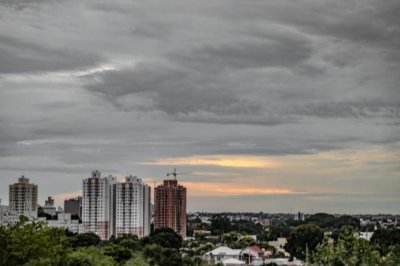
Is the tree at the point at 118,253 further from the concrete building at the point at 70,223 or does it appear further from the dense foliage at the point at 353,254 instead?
the concrete building at the point at 70,223

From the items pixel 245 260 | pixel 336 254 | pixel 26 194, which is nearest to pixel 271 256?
pixel 245 260

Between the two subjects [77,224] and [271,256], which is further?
[77,224]

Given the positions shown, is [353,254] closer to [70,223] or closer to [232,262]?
[232,262]

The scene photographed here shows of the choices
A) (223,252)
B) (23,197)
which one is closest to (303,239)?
(223,252)

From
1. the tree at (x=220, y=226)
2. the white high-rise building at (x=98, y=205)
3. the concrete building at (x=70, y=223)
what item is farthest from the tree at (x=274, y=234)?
the concrete building at (x=70, y=223)

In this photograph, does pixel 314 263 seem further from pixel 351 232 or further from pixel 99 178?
pixel 99 178

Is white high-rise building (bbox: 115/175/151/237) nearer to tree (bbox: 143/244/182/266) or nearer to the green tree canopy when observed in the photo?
the green tree canopy
